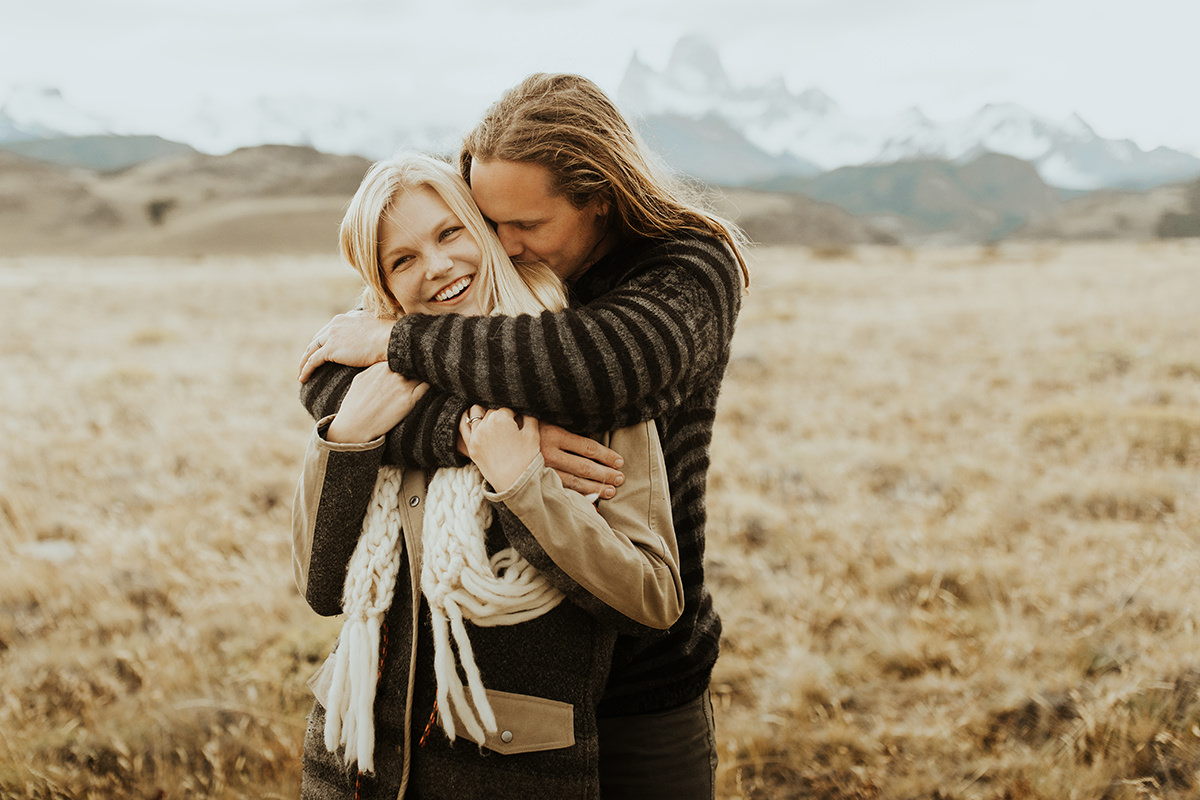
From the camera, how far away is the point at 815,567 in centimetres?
495

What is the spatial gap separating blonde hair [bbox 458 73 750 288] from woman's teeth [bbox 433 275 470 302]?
29cm

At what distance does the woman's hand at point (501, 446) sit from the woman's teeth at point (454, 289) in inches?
14.1

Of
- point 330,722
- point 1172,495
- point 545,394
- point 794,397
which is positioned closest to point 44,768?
point 330,722

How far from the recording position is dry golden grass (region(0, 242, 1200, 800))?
322 cm

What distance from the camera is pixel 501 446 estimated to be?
5.21 ft

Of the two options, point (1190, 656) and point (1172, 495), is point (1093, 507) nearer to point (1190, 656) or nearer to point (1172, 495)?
point (1172, 495)

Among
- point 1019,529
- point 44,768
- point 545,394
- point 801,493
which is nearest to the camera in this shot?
point 545,394

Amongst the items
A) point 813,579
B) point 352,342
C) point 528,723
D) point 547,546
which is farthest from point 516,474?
point 813,579

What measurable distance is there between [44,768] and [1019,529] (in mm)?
5468

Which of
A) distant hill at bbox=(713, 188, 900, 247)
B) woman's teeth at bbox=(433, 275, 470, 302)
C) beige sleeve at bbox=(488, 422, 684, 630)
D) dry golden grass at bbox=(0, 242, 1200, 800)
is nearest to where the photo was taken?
beige sleeve at bbox=(488, 422, 684, 630)

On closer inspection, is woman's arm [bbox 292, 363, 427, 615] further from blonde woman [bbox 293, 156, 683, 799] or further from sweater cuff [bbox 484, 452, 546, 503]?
sweater cuff [bbox 484, 452, 546, 503]

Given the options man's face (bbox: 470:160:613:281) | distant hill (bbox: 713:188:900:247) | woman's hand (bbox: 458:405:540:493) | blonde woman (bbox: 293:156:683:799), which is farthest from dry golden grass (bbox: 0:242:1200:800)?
distant hill (bbox: 713:188:900:247)

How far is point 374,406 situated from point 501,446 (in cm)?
31

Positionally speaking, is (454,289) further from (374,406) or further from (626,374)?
(626,374)
